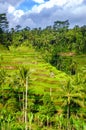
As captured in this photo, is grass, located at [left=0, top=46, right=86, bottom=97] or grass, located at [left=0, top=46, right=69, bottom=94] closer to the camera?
grass, located at [left=0, top=46, right=86, bottom=97]

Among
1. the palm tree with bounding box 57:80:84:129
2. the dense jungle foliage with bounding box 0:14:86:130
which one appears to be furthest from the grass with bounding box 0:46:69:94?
the palm tree with bounding box 57:80:84:129

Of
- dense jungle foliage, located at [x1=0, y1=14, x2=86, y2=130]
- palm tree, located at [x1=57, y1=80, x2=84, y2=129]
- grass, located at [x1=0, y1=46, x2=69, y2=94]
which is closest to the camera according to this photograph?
dense jungle foliage, located at [x1=0, y1=14, x2=86, y2=130]

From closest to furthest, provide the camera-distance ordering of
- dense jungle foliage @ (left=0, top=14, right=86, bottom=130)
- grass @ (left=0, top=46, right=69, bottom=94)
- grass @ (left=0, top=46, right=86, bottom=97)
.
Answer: dense jungle foliage @ (left=0, top=14, right=86, bottom=130)
grass @ (left=0, top=46, right=86, bottom=97)
grass @ (left=0, top=46, right=69, bottom=94)

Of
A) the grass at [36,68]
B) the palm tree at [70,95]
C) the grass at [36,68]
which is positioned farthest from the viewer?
the grass at [36,68]

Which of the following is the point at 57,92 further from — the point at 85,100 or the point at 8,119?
A: the point at 8,119

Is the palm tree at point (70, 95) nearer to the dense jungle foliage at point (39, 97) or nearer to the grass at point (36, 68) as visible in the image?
the dense jungle foliage at point (39, 97)

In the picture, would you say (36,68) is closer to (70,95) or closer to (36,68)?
(36,68)

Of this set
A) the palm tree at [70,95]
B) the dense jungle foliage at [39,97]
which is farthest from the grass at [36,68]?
the palm tree at [70,95]

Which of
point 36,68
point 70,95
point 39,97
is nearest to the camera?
point 70,95

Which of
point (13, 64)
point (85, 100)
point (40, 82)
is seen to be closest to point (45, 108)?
point (85, 100)

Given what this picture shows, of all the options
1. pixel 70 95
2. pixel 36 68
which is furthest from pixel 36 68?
pixel 70 95

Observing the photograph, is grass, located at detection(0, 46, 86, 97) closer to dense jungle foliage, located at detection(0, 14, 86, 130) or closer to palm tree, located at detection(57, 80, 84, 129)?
dense jungle foliage, located at detection(0, 14, 86, 130)
